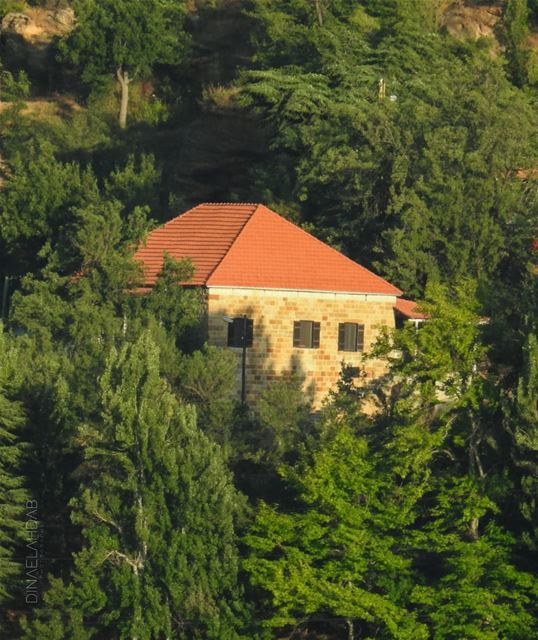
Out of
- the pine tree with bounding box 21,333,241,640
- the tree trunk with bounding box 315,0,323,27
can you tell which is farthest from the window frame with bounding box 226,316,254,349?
the tree trunk with bounding box 315,0,323,27

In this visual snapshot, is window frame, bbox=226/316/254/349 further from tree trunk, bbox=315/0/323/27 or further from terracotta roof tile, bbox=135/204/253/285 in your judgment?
tree trunk, bbox=315/0/323/27

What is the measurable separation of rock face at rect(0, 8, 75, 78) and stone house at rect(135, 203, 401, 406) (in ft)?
89.3

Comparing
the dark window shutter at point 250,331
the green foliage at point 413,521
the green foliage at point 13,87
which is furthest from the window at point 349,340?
the green foliage at point 13,87

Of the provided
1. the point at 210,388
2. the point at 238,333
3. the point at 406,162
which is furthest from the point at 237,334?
the point at 406,162

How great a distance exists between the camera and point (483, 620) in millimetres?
46250

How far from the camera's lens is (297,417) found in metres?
50.8

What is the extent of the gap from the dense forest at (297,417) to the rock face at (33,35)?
744 inches

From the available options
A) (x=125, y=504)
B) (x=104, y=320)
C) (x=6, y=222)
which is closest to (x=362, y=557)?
(x=125, y=504)

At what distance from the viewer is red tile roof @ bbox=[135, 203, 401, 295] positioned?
2240 inches

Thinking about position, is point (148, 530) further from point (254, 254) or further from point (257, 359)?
point (254, 254)

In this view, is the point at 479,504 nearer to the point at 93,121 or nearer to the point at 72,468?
the point at 72,468

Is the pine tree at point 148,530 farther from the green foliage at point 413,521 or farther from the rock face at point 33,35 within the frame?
the rock face at point 33,35

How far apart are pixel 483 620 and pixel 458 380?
569cm

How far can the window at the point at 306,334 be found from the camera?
56.7 m
